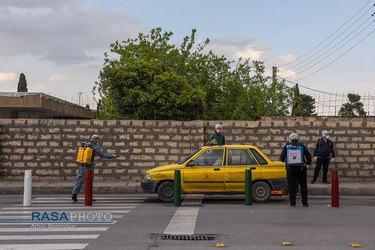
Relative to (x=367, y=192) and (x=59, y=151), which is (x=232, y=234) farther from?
(x=59, y=151)

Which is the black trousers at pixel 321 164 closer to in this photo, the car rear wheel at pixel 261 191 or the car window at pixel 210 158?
the car rear wheel at pixel 261 191

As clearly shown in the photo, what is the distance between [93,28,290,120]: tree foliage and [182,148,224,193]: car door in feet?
40.9

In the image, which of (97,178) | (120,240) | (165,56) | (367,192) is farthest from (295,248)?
(165,56)

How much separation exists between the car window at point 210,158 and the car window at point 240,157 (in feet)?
0.80

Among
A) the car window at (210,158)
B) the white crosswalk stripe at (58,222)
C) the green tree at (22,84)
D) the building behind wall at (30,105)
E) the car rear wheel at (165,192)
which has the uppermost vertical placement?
the green tree at (22,84)

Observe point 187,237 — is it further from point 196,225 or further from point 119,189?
point 119,189

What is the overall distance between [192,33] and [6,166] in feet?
63.1

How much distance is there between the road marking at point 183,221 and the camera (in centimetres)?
878

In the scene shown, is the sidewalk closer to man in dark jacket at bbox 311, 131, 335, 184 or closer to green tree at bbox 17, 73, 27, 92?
man in dark jacket at bbox 311, 131, 335, 184

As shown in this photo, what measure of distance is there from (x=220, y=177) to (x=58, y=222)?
15.1 ft

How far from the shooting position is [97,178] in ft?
57.8

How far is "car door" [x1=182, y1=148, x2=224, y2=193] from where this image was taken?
1284 centimetres

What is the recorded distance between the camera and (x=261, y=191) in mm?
12914

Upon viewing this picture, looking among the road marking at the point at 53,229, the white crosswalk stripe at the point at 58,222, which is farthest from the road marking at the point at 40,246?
the road marking at the point at 53,229
